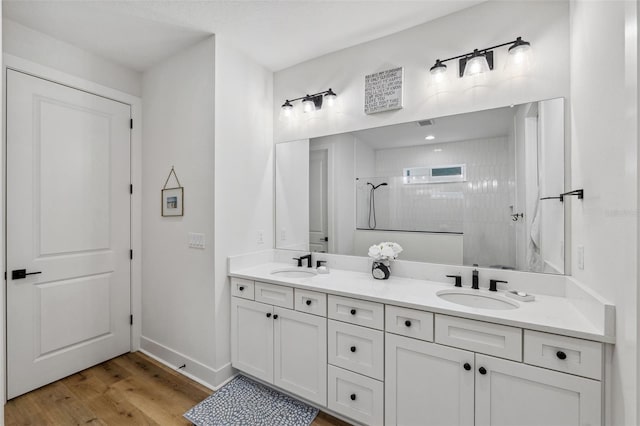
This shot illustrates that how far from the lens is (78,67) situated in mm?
2420

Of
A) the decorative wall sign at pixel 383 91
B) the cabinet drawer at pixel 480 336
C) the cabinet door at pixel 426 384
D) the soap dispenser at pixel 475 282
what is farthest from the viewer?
the decorative wall sign at pixel 383 91

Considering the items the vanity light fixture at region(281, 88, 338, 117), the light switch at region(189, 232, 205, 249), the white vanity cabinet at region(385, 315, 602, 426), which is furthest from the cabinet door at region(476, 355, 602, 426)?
the vanity light fixture at region(281, 88, 338, 117)

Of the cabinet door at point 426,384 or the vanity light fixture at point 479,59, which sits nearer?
the cabinet door at point 426,384

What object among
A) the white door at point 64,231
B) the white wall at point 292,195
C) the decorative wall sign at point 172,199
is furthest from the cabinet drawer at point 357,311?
the white door at point 64,231

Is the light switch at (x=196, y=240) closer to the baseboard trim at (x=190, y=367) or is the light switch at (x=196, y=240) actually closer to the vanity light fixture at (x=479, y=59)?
the baseboard trim at (x=190, y=367)

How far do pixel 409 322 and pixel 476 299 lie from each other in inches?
21.2

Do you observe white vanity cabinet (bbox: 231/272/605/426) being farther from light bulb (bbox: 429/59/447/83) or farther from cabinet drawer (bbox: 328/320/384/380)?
light bulb (bbox: 429/59/447/83)

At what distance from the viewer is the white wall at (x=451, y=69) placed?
172cm

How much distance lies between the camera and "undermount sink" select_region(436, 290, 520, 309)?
1.69 meters

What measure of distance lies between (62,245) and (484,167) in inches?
130

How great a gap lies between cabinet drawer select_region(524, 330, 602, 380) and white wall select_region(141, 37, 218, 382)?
6.75ft

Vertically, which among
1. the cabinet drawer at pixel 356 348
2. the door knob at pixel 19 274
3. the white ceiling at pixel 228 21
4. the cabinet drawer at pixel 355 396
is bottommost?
the cabinet drawer at pixel 355 396

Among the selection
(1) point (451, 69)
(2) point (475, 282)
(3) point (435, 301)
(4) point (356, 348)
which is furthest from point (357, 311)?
(1) point (451, 69)

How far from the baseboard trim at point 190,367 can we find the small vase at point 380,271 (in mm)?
1417
